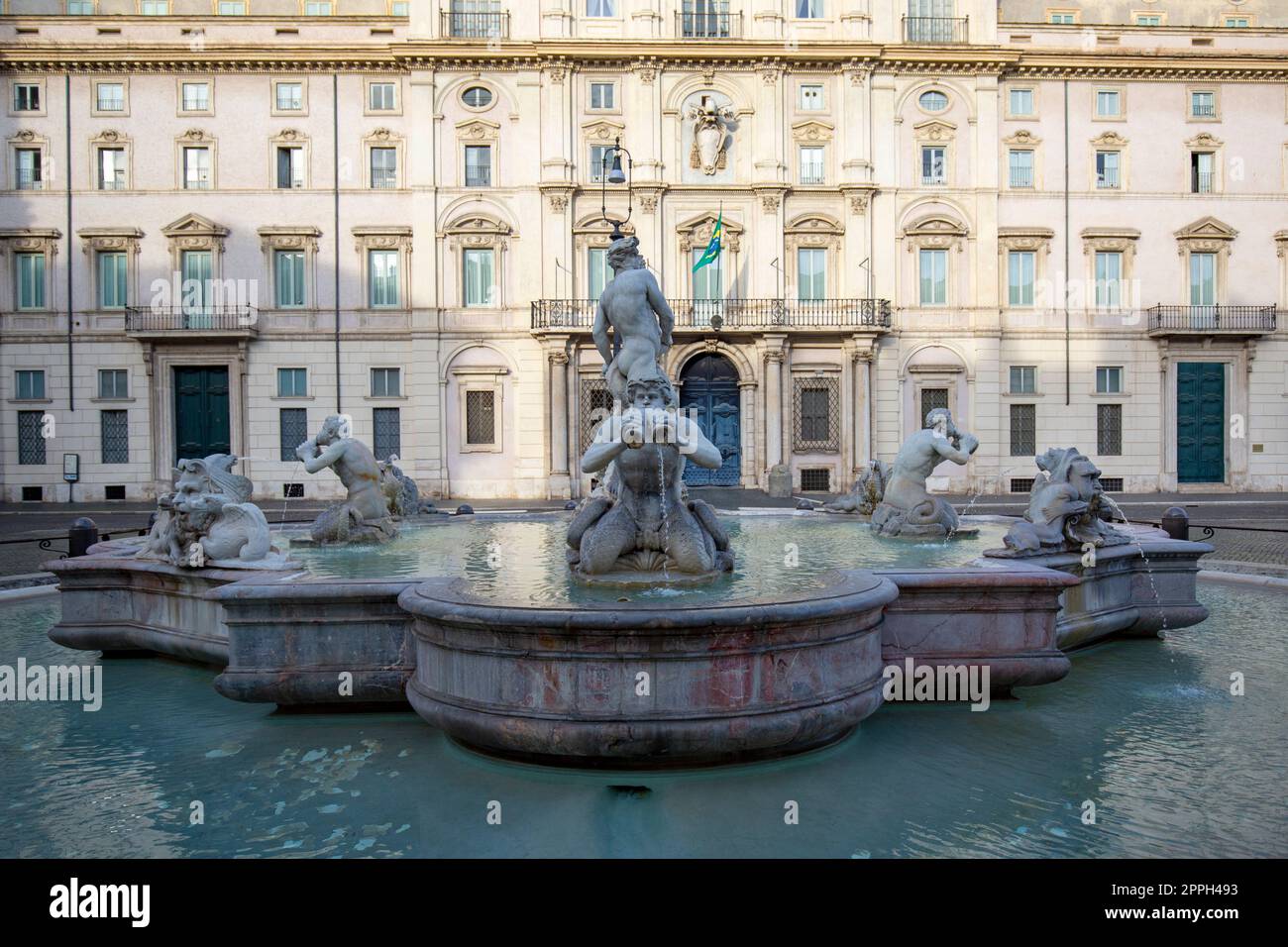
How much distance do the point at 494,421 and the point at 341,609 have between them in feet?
81.2

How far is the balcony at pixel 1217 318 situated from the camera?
30734mm

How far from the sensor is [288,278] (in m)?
30.1

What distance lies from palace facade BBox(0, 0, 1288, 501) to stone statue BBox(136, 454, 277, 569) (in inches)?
870

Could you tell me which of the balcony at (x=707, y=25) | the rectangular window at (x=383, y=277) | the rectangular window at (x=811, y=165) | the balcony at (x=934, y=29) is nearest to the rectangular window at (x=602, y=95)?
the balcony at (x=707, y=25)

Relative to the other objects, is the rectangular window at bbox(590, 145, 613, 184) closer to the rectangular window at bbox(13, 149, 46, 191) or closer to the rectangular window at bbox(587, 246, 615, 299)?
the rectangular window at bbox(587, 246, 615, 299)

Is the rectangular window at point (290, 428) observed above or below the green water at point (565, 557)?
above

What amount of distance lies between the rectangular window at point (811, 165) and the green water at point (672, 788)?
26.4 m

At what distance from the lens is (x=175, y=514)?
272 inches

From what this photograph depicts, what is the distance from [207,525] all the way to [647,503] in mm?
3353

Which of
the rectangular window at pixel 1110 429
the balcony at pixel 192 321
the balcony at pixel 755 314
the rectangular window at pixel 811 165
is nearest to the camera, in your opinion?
the balcony at pixel 192 321

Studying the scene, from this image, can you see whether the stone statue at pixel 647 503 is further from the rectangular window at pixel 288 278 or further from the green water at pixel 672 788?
the rectangular window at pixel 288 278
